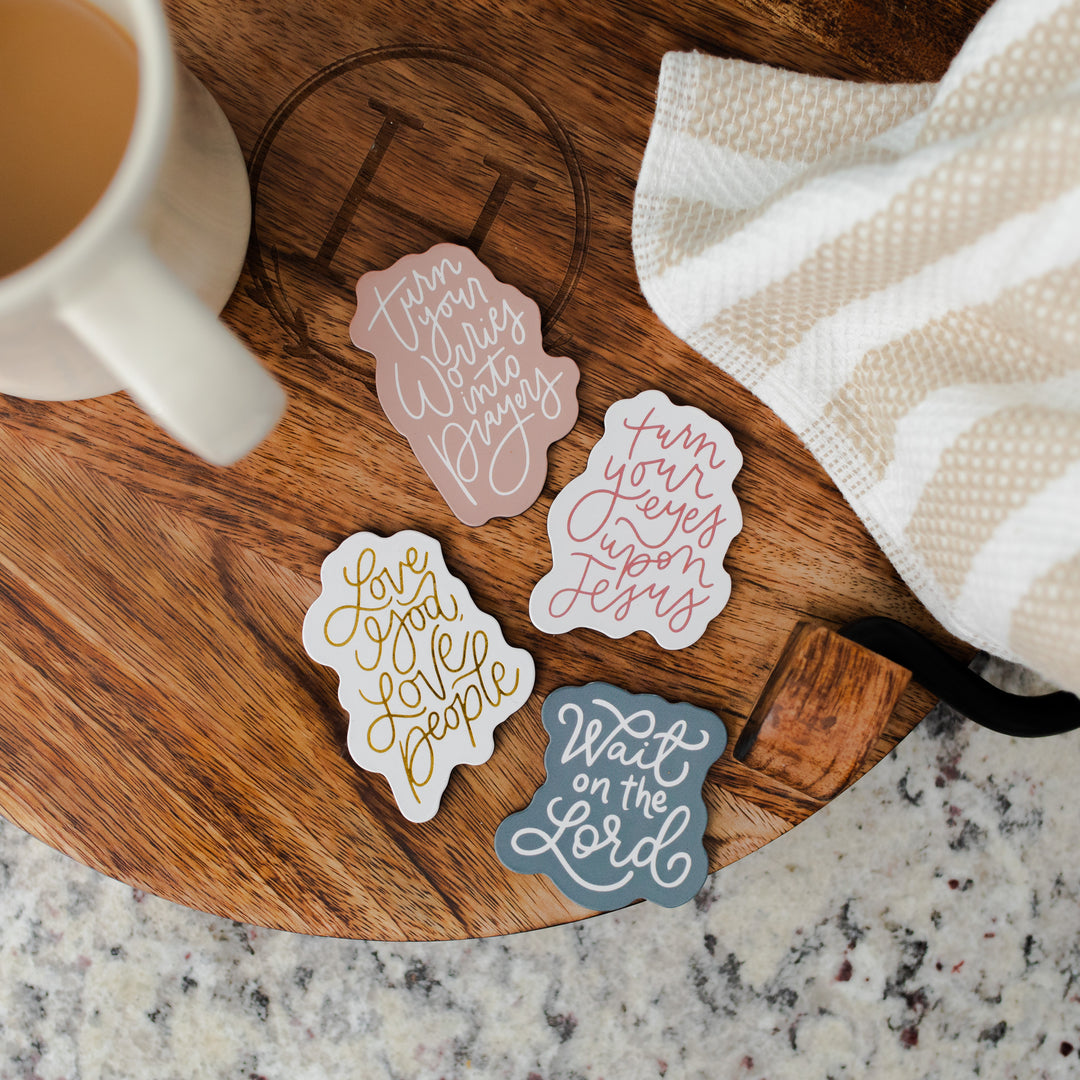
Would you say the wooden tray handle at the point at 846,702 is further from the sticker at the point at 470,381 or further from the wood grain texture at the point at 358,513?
the sticker at the point at 470,381

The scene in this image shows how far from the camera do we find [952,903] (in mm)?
808

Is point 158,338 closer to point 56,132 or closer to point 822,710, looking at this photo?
point 56,132

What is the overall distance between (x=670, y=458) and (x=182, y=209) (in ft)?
0.78

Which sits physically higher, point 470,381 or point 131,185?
point 131,185

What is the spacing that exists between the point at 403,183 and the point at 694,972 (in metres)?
0.72

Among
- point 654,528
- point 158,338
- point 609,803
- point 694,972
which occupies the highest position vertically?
point 158,338

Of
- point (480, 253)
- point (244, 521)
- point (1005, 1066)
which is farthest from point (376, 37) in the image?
point (1005, 1066)

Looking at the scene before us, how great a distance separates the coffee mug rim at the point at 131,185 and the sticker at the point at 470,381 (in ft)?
0.56

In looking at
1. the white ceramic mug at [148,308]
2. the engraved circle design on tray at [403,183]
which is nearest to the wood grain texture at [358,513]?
the engraved circle design on tray at [403,183]

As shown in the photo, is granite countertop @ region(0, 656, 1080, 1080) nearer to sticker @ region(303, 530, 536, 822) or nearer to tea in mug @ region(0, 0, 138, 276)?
sticker @ region(303, 530, 536, 822)

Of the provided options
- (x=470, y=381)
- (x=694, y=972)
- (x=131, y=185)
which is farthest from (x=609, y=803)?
(x=694, y=972)

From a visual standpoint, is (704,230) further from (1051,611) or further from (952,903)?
(952,903)

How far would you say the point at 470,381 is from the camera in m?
0.43

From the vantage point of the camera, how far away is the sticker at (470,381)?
42 cm
